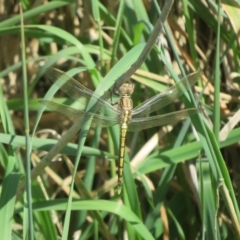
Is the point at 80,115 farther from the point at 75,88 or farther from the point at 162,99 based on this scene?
the point at 162,99

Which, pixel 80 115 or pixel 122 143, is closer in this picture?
pixel 80 115

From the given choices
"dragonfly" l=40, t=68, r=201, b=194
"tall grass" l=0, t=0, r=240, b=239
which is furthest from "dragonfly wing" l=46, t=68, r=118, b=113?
"tall grass" l=0, t=0, r=240, b=239

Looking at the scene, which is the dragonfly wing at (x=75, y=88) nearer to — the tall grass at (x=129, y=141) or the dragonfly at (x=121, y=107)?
the dragonfly at (x=121, y=107)

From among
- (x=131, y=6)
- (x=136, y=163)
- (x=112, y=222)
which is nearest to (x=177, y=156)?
(x=136, y=163)

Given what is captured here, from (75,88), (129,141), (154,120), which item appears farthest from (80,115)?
(129,141)

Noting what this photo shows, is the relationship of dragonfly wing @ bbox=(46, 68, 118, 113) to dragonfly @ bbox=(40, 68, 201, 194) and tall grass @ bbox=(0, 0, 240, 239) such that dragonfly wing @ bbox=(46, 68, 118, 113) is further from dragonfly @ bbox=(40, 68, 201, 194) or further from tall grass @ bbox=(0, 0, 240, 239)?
tall grass @ bbox=(0, 0, 240, 239)

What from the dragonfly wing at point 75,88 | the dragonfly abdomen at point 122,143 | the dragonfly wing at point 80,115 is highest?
the dragonfly wing at point 75,88

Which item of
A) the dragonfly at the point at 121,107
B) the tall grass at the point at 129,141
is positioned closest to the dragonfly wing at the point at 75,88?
the dragonfly at the point at 121,107
